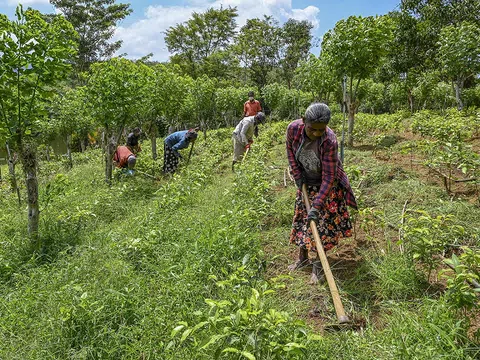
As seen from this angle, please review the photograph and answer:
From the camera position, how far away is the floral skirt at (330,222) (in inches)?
117

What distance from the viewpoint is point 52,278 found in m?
3.13

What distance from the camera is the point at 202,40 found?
29203 mm

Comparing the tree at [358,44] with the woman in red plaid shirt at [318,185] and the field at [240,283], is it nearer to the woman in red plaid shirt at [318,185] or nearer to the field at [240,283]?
the field at [240,283]

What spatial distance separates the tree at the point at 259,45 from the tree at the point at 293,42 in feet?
2.51

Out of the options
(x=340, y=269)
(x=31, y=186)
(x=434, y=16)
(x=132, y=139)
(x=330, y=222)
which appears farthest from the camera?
(x=434, y=16)

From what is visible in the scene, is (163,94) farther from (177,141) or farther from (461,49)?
(461,49)

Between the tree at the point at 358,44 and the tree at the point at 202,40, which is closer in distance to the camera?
the tree at the point at 358,44

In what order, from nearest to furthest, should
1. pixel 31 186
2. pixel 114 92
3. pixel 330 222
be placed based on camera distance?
pixel 330 222 → pixel 31 186 → pixel 114 92

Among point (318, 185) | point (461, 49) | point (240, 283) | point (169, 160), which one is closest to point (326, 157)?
point (318, 185)

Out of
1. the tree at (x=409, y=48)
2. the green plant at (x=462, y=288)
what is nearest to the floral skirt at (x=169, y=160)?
the green plant at (x=462, y=288)

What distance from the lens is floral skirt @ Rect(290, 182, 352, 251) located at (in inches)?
117

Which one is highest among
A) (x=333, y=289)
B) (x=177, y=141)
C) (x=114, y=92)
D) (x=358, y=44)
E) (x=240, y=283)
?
(x=358, y=44)

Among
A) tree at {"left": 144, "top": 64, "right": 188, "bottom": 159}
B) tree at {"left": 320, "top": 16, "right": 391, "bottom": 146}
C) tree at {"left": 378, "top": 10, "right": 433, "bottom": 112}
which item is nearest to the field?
tree at {"left": 320, "top": 16, "right": 391, "bottom": 146}

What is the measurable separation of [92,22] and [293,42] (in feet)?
61.0
